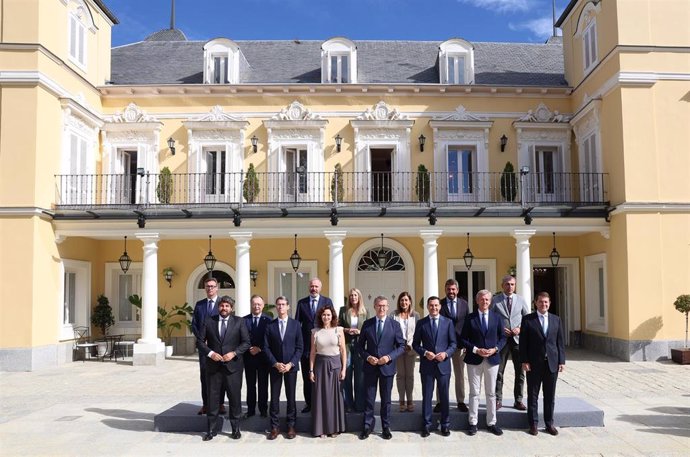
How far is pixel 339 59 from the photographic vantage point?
17.9 m

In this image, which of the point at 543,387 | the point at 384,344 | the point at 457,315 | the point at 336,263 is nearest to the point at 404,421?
the point at 384,344

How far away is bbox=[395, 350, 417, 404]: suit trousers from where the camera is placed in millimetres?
8125

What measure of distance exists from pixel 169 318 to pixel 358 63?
9272mm

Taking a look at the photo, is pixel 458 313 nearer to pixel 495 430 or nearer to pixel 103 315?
pixel 495 430

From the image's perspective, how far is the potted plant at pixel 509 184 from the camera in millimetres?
16891

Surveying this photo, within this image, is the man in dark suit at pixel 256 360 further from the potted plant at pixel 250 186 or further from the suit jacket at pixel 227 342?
the potted plant at pixel 250 186

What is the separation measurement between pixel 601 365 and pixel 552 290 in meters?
4.68

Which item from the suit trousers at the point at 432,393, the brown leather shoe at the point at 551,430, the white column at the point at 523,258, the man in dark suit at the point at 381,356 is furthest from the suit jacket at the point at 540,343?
the white column at the point at 523,258

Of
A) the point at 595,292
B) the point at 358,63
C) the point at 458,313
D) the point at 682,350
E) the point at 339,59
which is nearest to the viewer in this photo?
the point at 458,313

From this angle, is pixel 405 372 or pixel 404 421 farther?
pixel 405 372

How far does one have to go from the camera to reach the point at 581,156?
17016 mm

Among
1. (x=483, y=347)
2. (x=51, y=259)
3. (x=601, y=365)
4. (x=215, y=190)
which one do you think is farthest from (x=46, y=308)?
(x=601, y=365)

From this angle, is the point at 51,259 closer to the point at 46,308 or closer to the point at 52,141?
the point at 46,308

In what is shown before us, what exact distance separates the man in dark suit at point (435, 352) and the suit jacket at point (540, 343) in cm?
85
